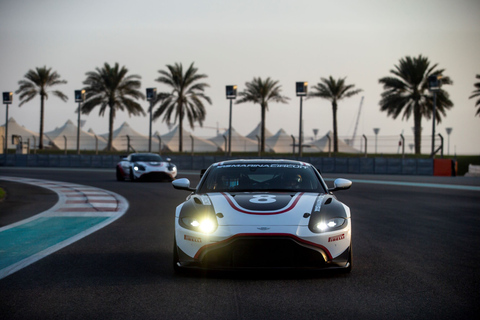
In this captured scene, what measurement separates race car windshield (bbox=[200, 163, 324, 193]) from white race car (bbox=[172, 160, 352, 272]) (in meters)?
0.47

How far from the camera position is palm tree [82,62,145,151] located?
156ft

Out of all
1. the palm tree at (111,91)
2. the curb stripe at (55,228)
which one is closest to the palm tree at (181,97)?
the palm tree at (111,91)

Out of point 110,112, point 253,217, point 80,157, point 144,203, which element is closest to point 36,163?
point 80,157

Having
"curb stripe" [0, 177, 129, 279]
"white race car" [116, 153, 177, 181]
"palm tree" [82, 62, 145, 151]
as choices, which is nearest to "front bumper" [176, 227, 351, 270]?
"curb stripe" [0, 177, 129, 279]

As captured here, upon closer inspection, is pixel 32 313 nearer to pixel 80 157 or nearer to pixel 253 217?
pixel 253 217

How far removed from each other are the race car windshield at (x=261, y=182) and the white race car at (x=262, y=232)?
0.47m

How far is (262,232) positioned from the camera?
501 centimetres

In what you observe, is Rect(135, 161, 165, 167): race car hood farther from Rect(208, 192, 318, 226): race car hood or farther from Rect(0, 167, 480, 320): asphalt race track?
Rect(208, 192, 318, 226): race car hood

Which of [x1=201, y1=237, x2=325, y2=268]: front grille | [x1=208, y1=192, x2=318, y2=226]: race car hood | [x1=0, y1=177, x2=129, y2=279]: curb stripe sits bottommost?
[x1=0, y1=177, x2=129, y2=279]: curb stripe

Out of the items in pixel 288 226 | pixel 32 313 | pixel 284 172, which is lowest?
pixel 32 313

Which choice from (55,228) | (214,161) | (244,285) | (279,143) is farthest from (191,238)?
(279,143)

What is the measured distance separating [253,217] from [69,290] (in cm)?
170

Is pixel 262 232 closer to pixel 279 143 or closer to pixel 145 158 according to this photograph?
pixel 145 158

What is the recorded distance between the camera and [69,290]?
4.95 metres
